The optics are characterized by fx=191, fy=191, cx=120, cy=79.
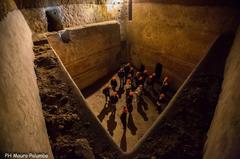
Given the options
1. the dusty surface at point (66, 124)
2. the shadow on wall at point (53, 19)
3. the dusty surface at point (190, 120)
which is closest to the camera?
the dusty surface at point (66, 124)

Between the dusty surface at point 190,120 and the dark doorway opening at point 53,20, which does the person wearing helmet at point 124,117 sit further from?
the dark doorway opening at point 53,20

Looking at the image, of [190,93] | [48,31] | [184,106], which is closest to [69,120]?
[184,106]

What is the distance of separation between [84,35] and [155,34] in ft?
11.4

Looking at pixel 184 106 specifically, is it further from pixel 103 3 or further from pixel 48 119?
pixel 103 3

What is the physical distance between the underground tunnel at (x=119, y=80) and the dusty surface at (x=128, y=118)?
0.13 ft

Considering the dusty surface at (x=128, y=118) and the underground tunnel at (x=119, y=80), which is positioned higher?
the underground tunnel at (x=119, y=80)

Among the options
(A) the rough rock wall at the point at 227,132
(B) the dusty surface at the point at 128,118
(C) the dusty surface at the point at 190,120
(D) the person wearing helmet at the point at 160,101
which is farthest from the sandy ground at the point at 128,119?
(A) the rough rock wall at the point at 227,132

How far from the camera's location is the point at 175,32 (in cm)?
844

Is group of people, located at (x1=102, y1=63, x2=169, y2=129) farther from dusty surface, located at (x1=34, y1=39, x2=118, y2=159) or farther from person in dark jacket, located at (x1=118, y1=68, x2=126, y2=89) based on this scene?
dusty surface, located at (x1=34, y1=39, x2=118, y2=159)

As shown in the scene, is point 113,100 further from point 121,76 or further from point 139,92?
point 121,76

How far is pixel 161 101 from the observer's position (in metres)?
7.61

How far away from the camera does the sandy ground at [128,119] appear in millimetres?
6561

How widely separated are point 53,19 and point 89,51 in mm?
2135

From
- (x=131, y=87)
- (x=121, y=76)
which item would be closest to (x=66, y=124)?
(x=131, y=87)
